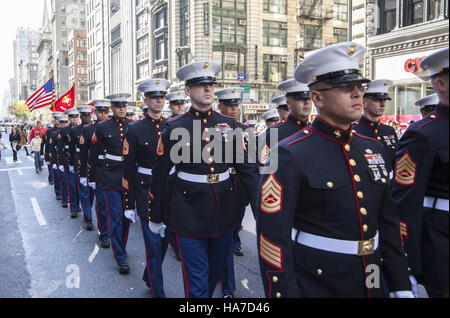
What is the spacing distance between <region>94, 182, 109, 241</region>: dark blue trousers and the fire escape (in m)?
39.1

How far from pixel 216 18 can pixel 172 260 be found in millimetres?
38019

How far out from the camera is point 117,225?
602 cm

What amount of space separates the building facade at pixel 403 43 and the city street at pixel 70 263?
1281cm

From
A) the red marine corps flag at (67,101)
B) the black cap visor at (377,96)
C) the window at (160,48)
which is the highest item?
the window at (160,48)

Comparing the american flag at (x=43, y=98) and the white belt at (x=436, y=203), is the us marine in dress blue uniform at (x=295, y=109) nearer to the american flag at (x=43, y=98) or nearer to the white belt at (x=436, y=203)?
the white belt at (x=436, y=203)

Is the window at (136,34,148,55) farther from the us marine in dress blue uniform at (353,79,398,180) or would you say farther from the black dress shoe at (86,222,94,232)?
the us marine in dress blue uniform at (353,79,398,180)

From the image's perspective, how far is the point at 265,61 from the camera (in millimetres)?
42906

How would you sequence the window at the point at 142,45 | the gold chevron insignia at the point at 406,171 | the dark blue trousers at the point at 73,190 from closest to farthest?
the gold chevron insignia at the point at 406,171 < the dark blue trousers at the point at 73,190 < the window at the point at 142,45

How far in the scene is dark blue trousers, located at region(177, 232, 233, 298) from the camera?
3.76 meters

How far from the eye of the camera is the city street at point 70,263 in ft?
17.3

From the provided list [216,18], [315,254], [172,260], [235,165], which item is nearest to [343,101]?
[315,254]

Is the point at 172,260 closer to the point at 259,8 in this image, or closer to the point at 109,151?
the point at 109,151

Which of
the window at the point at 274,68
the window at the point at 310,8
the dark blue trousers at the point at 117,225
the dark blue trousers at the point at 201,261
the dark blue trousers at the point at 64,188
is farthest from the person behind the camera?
the window at the point at 310,8

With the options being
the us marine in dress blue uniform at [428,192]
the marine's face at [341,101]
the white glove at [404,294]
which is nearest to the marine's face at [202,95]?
the marine's face at [341,101]
